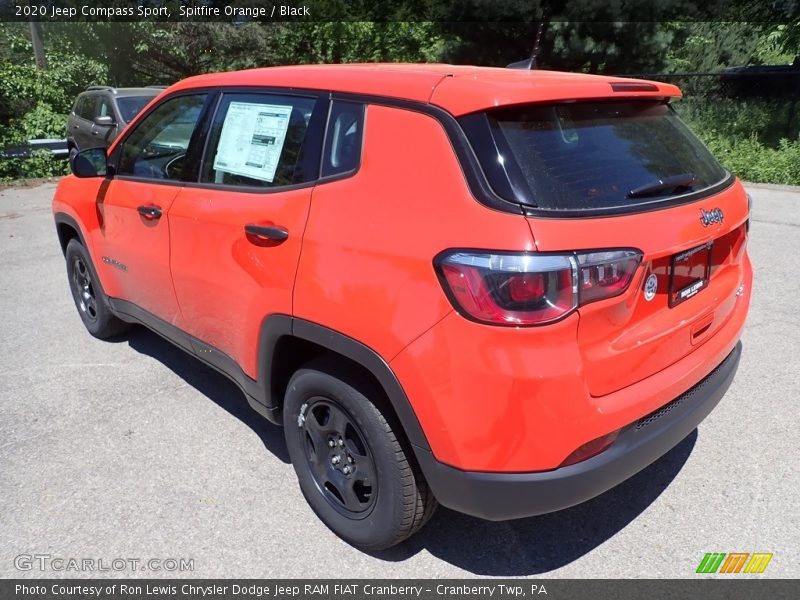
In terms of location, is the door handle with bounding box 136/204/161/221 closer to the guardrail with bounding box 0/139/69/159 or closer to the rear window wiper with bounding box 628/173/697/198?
the rear window wiper with bounding box 628/173/697/198

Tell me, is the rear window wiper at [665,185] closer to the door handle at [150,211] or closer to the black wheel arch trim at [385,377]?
the black wheel arch trim at [385,377]

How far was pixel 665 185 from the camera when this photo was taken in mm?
2268

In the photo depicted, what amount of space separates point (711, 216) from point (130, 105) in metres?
11.0

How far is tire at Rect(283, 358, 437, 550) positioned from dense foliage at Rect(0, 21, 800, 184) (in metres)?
10.9

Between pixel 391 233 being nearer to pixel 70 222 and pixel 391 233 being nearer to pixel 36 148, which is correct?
pixel 70 222

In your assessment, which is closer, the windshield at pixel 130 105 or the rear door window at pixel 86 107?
the windshield at pixel 130 105

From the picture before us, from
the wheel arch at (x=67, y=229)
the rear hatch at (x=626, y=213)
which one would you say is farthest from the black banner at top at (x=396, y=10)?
the rear hatch at (x=626, y=213)

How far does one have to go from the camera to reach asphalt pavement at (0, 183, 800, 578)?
253cm

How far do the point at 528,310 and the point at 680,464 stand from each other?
5.59ft

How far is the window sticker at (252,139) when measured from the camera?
272cm

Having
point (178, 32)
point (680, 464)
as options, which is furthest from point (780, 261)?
point (178, 32)

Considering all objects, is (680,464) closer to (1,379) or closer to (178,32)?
(1,379)

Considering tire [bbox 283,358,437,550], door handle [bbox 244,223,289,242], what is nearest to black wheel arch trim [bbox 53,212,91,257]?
door handle [bbox 244,223,289,242]
